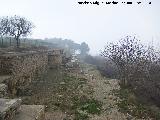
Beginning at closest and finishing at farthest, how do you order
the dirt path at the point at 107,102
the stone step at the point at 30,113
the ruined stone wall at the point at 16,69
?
1. the stone step at the point at 30,113
2. the dirt path at the point at 107,102
3. the ruined stone wall at the point at 16,69

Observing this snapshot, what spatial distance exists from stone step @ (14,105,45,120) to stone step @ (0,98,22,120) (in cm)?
22

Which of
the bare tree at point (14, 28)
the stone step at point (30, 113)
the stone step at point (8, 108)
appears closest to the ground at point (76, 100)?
the stone step at point (30, 113)

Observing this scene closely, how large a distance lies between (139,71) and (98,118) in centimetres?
1118

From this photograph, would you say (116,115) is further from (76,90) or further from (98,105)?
(76,90)

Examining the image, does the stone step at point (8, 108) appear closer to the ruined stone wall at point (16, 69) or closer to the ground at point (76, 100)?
the ground at point (76, 100)

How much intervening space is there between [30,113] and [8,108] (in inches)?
52.5

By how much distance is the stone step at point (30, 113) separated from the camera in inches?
336

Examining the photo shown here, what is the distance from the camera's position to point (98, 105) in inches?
587

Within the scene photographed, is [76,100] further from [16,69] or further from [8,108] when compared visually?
[8,108]

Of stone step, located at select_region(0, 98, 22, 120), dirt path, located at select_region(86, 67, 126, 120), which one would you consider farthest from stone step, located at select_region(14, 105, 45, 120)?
dirt path, located at select_region(86, 67, 126, 120)

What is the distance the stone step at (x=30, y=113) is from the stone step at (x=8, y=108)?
0.22 metres

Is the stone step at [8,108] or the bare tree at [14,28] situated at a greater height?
the bare tree at [14,28]

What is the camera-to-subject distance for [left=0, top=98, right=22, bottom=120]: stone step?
7.29m

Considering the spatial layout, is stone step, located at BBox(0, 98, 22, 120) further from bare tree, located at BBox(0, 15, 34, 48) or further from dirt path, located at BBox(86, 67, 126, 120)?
bare tree, located at BBox(0, 15, 34, 48)
